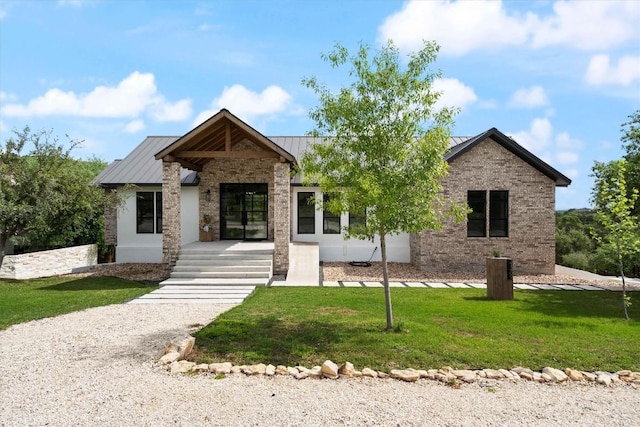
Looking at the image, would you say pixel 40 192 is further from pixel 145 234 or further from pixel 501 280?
pixel 501 280

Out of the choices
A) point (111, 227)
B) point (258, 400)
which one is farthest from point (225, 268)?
point (258, 400)

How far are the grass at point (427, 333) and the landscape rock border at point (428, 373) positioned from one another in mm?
216

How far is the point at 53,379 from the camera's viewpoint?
5215 millimetres

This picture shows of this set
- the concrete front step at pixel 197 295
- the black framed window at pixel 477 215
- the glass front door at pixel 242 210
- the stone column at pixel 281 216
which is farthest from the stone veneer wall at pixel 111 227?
the black framed window at pixel 477 215

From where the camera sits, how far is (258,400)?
15.0 feet

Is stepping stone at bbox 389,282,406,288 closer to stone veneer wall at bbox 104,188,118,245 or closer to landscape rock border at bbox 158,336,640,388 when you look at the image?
landscape rock border at bbox 158,336,640,388

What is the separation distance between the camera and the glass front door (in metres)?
17.4

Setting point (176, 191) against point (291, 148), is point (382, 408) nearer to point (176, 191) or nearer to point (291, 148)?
point (176, 191)

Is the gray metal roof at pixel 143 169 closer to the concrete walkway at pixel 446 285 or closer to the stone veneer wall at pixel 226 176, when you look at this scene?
the stone veneer wall at pixel 226 176

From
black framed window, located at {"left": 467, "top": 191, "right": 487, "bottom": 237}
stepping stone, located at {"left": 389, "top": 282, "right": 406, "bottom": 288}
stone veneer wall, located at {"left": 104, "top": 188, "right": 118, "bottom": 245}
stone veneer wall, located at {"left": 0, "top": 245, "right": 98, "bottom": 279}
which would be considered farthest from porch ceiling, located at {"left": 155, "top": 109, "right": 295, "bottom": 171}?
black framed window, located at {"left": 467, "top": 191, "right": 487, "bottom": 237}

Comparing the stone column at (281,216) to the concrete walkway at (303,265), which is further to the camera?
the stone column at (281,216)

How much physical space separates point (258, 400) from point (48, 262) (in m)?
13.9

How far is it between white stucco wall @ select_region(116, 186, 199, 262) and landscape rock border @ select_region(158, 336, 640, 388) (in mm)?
12454

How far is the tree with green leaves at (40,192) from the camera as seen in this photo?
1394cm
